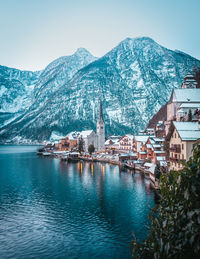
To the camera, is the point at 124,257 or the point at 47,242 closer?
the point at 124,257

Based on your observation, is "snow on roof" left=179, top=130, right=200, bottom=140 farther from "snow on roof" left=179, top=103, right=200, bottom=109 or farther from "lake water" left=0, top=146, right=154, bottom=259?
"snow on roof" left=179, top=103, right=200, bottom=109

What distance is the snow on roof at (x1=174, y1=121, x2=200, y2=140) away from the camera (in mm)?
40500

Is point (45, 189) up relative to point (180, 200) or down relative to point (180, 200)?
down

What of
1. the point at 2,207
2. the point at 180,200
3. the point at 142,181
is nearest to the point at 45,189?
the point at 2,207

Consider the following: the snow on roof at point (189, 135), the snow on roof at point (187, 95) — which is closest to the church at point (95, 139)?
the snow on roof at point (187, 95)

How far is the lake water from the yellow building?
907 centimetres

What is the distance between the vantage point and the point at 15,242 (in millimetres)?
27594

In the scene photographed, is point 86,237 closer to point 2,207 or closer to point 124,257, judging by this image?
point 124,257

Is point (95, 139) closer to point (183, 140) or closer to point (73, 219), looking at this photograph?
point (183, 140)

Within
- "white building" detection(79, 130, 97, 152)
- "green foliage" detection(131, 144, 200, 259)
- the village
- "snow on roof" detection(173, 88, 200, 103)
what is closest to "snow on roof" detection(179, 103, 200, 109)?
the village

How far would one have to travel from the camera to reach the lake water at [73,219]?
25828 mm

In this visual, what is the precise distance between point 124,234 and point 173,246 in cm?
2237

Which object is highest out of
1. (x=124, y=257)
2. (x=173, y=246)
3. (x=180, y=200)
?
(x=180, y=200)

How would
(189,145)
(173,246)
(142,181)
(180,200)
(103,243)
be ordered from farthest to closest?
(142,181) → (189,145) → (103,243) → (180,200) → (173,246)
